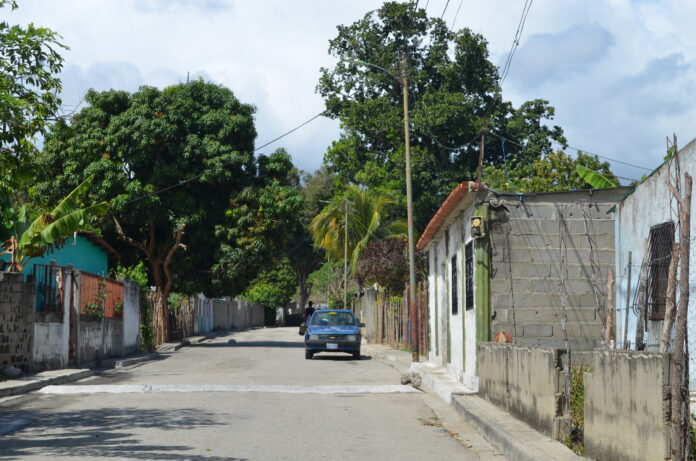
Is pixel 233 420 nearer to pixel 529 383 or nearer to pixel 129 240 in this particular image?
pixel 529 383

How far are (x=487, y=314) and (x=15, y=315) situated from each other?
10.0 m

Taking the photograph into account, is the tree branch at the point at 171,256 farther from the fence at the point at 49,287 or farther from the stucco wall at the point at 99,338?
the fence at the point at 49,287

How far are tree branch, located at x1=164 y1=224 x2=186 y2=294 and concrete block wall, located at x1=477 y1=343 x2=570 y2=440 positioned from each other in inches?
946

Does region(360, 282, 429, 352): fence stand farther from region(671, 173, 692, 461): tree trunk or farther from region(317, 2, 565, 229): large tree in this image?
region(671, 173, 692, 461): tree trunk

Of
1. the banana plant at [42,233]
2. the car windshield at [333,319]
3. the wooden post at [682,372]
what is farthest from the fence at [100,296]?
the wooden post at [682,372]

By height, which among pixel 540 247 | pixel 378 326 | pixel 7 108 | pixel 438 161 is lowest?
pixel 378 326

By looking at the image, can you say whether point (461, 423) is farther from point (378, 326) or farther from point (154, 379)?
point (378, 326)

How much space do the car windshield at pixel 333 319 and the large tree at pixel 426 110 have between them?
16626mm

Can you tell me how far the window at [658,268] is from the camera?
12.0 m

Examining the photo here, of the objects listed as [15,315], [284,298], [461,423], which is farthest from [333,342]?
[284,298]

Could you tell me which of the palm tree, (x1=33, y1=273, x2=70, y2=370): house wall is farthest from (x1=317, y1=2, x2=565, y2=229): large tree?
(x1=33, y1=273, x2=70, y2=370): house wall

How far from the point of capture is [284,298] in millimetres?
84250

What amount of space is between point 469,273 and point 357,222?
2916 centimetres

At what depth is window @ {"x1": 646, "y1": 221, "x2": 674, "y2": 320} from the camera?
1203cm
